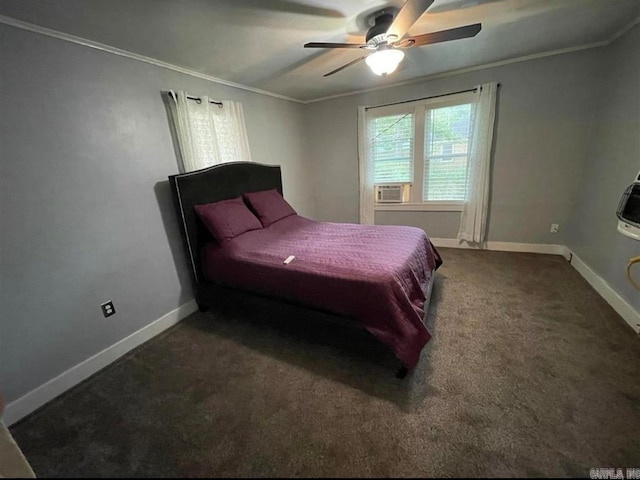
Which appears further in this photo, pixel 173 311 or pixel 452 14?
pixel 173 311

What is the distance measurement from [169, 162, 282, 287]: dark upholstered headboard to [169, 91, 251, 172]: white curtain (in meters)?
0.12

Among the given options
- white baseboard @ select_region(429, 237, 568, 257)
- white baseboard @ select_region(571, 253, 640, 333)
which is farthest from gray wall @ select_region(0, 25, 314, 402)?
white baseboard @ select_region(571, 253, 640, 333)

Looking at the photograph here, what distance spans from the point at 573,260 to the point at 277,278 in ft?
10.8

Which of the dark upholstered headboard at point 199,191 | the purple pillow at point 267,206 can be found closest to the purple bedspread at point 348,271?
the dark upholstered headboard at point 199,191

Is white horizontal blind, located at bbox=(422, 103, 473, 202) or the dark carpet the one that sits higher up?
white horizontal blind, located at bbox=(422, 103, 473, 202)

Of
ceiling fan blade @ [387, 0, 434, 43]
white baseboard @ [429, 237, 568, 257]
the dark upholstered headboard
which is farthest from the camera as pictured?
white baseboard @ [429, 237, 568, 257]

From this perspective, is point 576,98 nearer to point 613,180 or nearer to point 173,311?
point 613,180

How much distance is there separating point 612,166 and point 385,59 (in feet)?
7.65

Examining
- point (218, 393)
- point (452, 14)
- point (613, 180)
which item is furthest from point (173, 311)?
point (613, 180)

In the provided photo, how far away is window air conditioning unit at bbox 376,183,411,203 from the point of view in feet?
12.7

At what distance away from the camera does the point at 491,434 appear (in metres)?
1.26

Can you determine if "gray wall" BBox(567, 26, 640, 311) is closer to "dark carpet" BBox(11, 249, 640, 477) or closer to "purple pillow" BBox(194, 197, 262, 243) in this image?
"dark carpet" BBox(11, 249, 640, 477)

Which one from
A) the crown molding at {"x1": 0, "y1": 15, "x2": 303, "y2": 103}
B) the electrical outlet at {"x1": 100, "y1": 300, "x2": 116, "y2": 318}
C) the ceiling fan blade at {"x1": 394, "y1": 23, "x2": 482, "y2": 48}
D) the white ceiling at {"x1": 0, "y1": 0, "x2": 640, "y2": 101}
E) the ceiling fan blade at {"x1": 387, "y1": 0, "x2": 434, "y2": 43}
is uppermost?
the white ceiling at {"x1": 0, "y1": 0, "x2": 640, "y2": 101}

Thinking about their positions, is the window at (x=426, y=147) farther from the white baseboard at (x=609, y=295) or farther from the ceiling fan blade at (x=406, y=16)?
the ceiling fan blade at (x=406, y=16)
